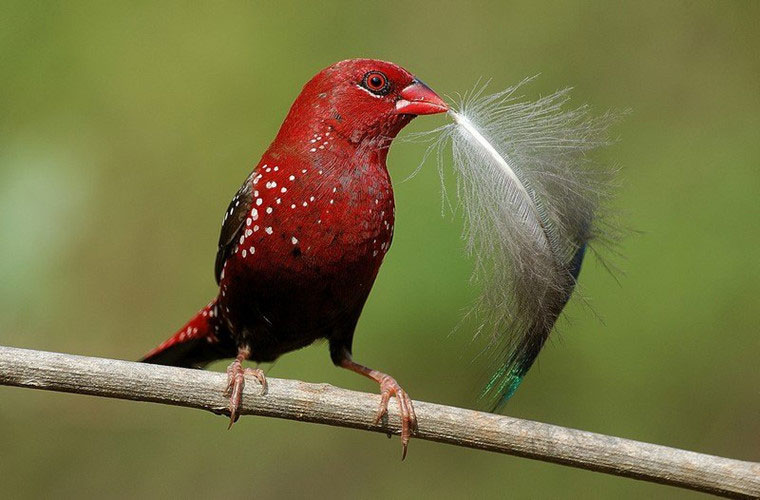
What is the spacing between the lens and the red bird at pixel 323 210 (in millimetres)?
3418

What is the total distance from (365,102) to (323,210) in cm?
39

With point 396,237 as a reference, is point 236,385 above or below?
below

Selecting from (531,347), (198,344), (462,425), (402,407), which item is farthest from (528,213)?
(198,344)

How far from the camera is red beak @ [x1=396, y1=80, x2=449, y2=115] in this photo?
345 cm

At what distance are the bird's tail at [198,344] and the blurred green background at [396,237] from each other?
19.8 inches

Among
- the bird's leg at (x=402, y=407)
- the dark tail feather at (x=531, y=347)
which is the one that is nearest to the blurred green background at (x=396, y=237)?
the bird's leg at (x=402, y=407)

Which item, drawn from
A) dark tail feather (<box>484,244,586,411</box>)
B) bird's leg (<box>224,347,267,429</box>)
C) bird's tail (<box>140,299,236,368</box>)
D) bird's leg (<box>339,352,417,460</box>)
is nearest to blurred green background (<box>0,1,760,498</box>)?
bird's tail (<box>140,299,236,368</box>)

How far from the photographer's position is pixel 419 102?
137 inches

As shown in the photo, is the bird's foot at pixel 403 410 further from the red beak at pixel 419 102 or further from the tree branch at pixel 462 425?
the red beak at pixel 419 102

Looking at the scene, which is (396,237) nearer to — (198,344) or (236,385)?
(198,344)

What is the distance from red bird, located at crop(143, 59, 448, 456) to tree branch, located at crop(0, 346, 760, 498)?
0.41ft

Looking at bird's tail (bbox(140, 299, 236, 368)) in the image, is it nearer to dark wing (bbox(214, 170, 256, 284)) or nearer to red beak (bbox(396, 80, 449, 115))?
dark wing (bbox(214, 170, 256, 284))

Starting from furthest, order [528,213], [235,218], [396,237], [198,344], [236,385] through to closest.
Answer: [396,237] → [198,344] → [235,218] → [236,385] → [528,213]

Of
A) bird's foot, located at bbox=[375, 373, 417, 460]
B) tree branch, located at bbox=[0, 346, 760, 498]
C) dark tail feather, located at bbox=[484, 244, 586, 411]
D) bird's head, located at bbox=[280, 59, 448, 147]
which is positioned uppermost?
bird's head, located at bbox=[280, 59, 448, 147]
